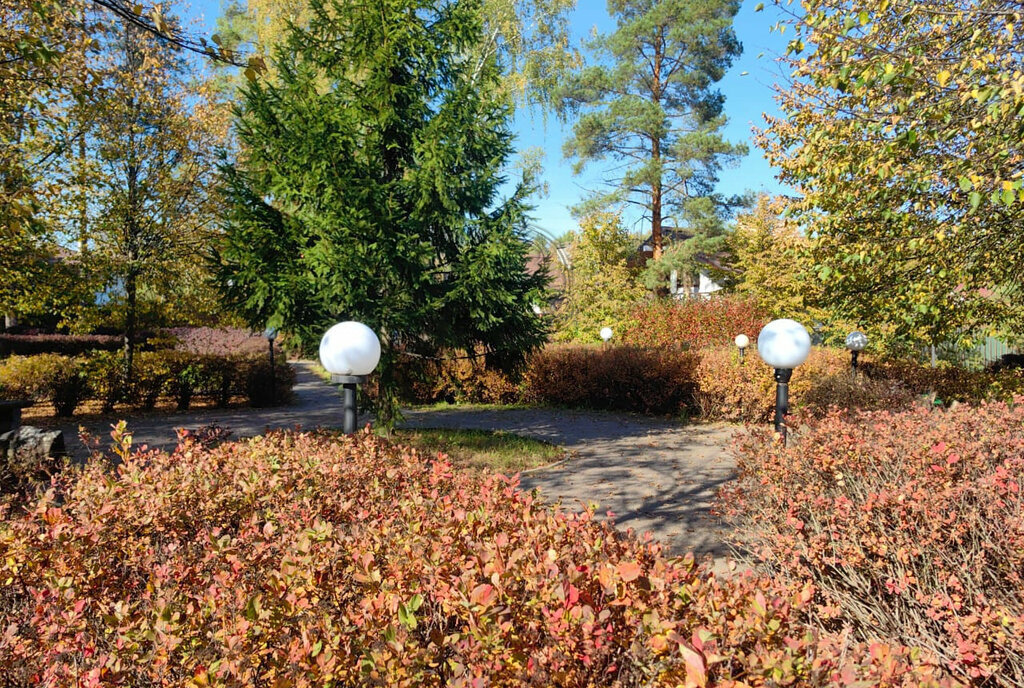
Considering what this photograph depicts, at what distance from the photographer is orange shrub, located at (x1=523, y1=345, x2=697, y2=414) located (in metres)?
12.5

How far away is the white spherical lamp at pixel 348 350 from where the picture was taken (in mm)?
4879

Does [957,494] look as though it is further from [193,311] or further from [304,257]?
[193,311]

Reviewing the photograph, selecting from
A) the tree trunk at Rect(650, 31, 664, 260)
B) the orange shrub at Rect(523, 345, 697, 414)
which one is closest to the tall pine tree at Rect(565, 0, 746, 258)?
the tree trunk at Rect(650, 31, 664, 260)

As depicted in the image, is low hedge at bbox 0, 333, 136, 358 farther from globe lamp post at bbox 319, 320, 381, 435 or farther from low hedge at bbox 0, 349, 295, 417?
globe lamp post at bbox 319, 320, 381, 435

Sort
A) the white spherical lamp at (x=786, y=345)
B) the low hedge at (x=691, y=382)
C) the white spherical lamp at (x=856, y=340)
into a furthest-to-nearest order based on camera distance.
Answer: the white spherical lamp at (x=856, y=340), the low hedge at (x=691, y=382), the white spherical lamp at (x=786, y=345)

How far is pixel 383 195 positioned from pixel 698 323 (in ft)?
34.2

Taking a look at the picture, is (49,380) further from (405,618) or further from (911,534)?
(911,534)

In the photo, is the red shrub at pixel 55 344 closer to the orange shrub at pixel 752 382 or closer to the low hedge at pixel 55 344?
the low hedge at pixel 55 344

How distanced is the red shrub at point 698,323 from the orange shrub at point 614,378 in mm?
2370

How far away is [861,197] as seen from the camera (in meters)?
6.63

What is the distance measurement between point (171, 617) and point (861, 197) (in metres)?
7.29

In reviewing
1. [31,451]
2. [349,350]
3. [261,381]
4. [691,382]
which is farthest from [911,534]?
[261,381]

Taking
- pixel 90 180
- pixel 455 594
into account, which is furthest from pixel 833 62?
pixel 90 180

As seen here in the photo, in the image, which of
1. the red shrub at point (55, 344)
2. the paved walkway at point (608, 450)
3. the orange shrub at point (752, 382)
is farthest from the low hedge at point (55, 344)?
the orange shrub at point (752, 382)
